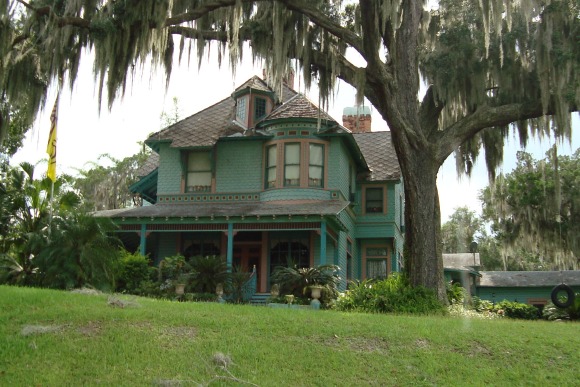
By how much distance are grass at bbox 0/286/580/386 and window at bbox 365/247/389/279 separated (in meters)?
14.2

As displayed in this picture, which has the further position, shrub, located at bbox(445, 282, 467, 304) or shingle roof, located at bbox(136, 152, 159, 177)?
shingle roof, located at bbox(136, 152, 159, 177)

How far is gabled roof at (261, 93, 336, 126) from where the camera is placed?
23781 mm

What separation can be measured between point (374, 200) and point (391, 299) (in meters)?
10.9

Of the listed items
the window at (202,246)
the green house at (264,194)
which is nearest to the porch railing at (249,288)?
the green house at (264,194)

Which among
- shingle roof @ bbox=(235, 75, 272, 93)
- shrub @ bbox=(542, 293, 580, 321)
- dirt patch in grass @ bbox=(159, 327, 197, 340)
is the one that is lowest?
dirt patch in grass @ bbox=(159, 327, 197, 340)

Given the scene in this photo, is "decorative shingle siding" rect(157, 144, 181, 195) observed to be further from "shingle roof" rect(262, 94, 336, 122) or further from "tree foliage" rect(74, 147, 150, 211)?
"tree foliage" rect(74, 147, 150, 211)

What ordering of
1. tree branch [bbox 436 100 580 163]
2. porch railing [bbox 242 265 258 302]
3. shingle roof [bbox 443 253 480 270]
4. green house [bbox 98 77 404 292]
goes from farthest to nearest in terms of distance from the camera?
shingle roof [bbox 443 253 480 270] → green house [bbox 98 77 404 292] → porch railing [bbox 242 265 258 302] → tree branch [bbox 436 100 580 163]

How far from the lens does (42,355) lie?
31.4ft

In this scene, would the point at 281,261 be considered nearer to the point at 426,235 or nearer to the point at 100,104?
the point at 426,235

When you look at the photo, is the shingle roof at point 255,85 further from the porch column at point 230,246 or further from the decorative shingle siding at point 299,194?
the porch column at point 230,246

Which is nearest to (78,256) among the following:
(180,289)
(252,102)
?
(180,289)

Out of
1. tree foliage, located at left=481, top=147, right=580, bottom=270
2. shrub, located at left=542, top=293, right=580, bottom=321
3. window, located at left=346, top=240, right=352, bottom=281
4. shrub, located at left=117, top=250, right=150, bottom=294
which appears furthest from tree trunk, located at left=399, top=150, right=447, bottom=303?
tree foliage, located at left=481, top=147, right=580, bottom=270

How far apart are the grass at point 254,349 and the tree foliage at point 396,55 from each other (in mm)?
5651

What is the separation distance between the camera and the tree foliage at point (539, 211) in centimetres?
3294
